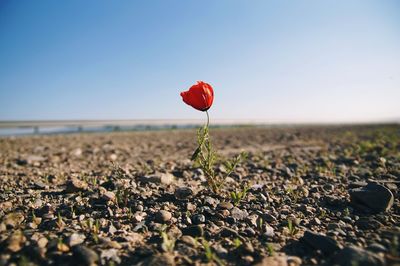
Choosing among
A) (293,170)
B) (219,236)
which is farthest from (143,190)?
(293,170)

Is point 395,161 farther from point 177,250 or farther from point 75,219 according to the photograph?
point 75,219

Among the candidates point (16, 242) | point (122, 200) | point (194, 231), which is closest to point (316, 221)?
point (194, 231)

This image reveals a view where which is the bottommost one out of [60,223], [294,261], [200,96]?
[294,261]

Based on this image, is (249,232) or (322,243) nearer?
(322,243)

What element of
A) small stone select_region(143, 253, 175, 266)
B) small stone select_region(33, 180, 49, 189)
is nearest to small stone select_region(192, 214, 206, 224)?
small stone select_region(143, 253, 175, 266)

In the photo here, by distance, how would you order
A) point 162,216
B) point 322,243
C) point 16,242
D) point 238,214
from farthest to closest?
point 238,214 → point 162,216 → point 322,243 → point 16,242

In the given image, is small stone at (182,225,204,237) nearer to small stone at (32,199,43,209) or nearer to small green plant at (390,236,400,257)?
small green plant at (390,236,400,257)

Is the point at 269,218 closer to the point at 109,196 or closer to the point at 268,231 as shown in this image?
the point at 268,231
